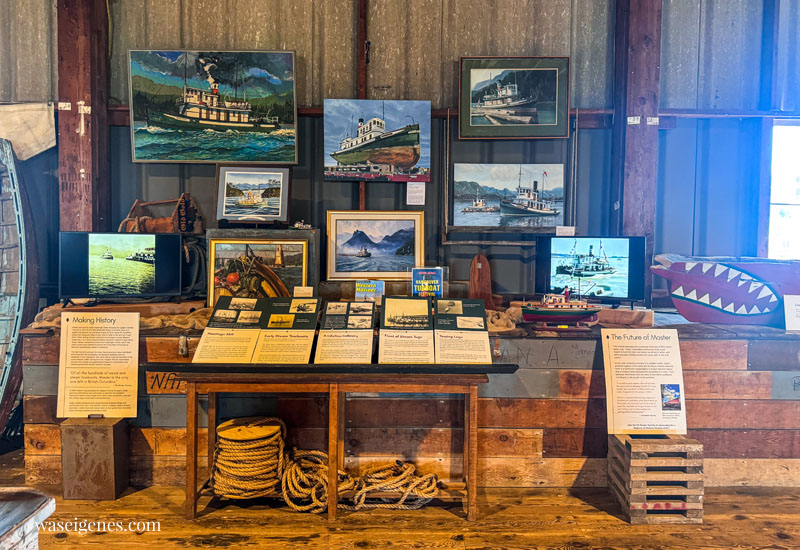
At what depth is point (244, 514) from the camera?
108 inches

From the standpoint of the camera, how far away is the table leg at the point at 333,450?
263cm

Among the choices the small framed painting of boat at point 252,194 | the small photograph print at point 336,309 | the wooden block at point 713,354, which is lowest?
the wooden block at point 713,354

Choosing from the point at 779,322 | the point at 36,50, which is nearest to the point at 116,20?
the point at 36,50

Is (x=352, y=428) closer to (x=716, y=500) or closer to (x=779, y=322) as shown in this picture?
(x=716, y=500)

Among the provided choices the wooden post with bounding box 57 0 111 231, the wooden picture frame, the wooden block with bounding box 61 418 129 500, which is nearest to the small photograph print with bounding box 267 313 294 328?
the wooden picture frame

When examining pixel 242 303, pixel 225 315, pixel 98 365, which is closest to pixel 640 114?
pixel 242 303

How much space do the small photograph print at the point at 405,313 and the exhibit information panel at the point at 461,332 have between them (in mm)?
73

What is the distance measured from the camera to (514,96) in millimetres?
3969

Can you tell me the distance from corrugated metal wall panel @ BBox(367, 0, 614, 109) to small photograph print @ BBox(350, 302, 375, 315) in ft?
5.86

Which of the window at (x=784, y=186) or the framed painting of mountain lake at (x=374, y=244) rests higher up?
the window at (x=784, y=186)

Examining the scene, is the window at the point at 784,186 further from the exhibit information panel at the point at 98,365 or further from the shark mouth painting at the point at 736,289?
the exhibit information panel at the point at 98,365

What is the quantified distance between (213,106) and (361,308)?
6.55 ft

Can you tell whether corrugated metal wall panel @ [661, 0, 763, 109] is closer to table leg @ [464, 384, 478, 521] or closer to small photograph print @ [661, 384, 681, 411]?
small photograph print @ [661, 384, 681, 411]

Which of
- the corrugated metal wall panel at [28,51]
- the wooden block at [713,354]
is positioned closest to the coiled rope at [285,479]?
the wooden block at [713,354]
